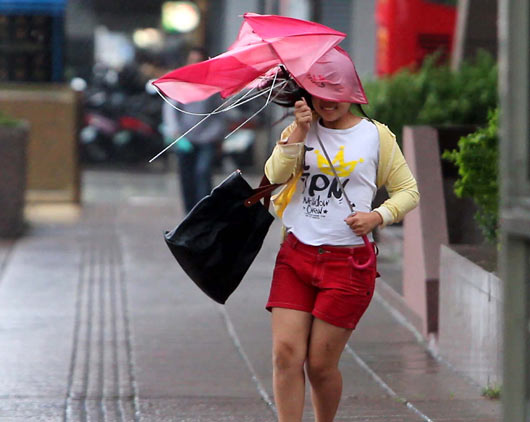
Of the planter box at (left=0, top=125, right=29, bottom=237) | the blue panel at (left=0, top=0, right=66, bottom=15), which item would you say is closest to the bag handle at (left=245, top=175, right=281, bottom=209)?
the planter box at (left=0, top=125, right=29, bottom=237)

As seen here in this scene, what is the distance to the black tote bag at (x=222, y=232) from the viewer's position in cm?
432

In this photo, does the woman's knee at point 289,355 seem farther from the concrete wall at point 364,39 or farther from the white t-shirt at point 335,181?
the concrete wall at point 364,39

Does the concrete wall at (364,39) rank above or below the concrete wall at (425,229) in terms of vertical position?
above

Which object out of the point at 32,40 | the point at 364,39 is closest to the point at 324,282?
the point at 32,40

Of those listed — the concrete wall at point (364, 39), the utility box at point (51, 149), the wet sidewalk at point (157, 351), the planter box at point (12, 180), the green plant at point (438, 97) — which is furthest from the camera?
the concrete wall at point (364, 39)

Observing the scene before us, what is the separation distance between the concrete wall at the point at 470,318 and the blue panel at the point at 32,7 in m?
9.17

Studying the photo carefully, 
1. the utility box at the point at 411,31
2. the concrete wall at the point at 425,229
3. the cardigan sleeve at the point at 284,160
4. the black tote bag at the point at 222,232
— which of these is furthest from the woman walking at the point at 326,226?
the utility box at the point at 411,31

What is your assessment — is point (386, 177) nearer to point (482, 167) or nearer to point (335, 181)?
point (335, 181)

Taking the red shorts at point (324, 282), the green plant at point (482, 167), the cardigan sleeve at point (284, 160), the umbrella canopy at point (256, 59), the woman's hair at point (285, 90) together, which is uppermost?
the umbrella canopy at point (256, 59)

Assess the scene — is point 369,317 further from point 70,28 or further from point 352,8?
point 70,28

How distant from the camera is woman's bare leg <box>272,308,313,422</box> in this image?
4.23 m

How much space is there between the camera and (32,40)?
1438cm

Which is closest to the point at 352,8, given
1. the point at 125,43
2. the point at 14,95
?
the point at 14,95

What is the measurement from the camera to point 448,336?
244 inches
